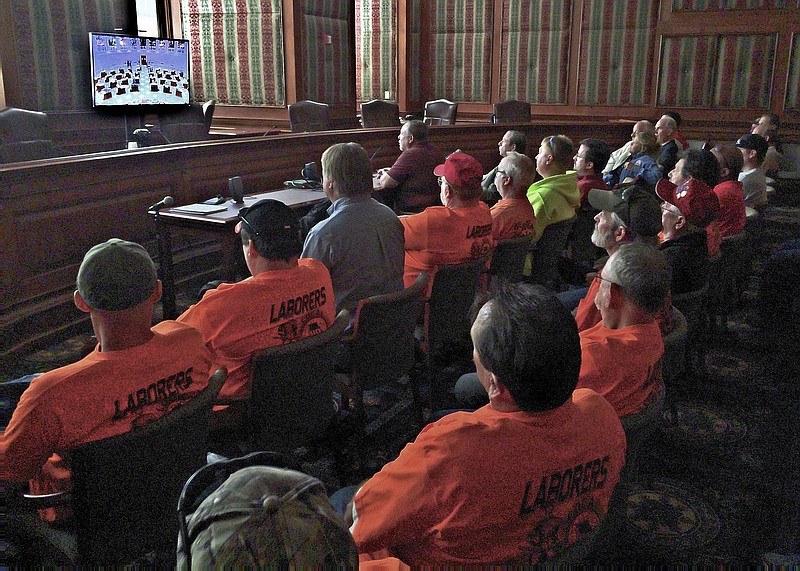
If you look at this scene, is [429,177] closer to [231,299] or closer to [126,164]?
[126,164]

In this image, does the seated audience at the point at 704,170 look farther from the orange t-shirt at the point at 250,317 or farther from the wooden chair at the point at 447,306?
the orange t-shirt at the point at 250,317

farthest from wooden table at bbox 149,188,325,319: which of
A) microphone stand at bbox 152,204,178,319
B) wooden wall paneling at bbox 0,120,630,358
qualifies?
wooden wall paneling at bbox 0,120,630,358

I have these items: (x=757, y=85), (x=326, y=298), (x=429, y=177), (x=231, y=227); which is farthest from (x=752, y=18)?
(x=326, y=298)

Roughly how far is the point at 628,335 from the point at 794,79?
7432 millimetres

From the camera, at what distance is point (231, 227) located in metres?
3.58

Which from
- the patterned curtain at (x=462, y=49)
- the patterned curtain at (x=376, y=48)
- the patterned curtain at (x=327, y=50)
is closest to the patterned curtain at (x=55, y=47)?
the patterned curtain at (x=327, y=50)

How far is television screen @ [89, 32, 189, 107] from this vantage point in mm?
5840

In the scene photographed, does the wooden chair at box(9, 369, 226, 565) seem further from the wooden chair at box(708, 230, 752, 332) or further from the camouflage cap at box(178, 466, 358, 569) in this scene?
the wooden chair at box(708, 230, 752, 332)

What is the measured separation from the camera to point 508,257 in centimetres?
331

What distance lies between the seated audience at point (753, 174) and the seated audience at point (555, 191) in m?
1.19

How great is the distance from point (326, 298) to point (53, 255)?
7.09 feet

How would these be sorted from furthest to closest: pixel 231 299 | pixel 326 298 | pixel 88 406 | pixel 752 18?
pixel 752 18
pixel 326 298
pixel 231 299
pixel 88 406

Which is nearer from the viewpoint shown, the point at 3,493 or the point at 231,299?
the point at 3,493

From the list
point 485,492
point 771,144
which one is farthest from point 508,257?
point 771,144
